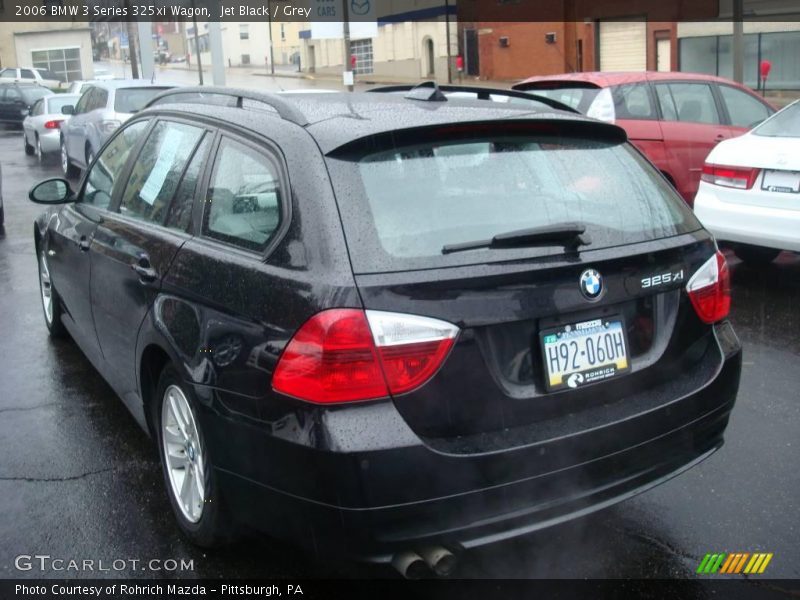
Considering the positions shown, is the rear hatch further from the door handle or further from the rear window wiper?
the door handle

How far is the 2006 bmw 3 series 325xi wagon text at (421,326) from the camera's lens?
9.01 ft

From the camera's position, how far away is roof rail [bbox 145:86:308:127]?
3.30 m

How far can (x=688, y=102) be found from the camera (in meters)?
9.74

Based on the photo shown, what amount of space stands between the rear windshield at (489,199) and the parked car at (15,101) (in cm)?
2906

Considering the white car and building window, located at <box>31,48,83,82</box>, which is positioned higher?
building window, located at <box>31,48,83,82</box>

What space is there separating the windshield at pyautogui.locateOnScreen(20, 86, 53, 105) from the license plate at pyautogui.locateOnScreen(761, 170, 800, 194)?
89.5 feet

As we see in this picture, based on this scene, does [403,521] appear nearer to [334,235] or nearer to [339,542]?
[339,542]

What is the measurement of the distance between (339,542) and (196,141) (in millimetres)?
1873

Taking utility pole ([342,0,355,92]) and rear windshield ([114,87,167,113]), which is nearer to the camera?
rear windshield ([114,87,167,113])

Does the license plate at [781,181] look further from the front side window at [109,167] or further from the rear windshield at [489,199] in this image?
the front side window at [109,167]

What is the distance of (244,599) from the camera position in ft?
10.8

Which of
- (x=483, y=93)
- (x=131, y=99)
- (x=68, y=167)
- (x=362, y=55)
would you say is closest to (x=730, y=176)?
(x=483, y=93)

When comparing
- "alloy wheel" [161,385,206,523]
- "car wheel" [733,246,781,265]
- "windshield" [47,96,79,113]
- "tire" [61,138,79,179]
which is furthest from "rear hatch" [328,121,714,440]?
"windshield" [47,96,79,113]

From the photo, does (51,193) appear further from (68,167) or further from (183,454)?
(68,167)
